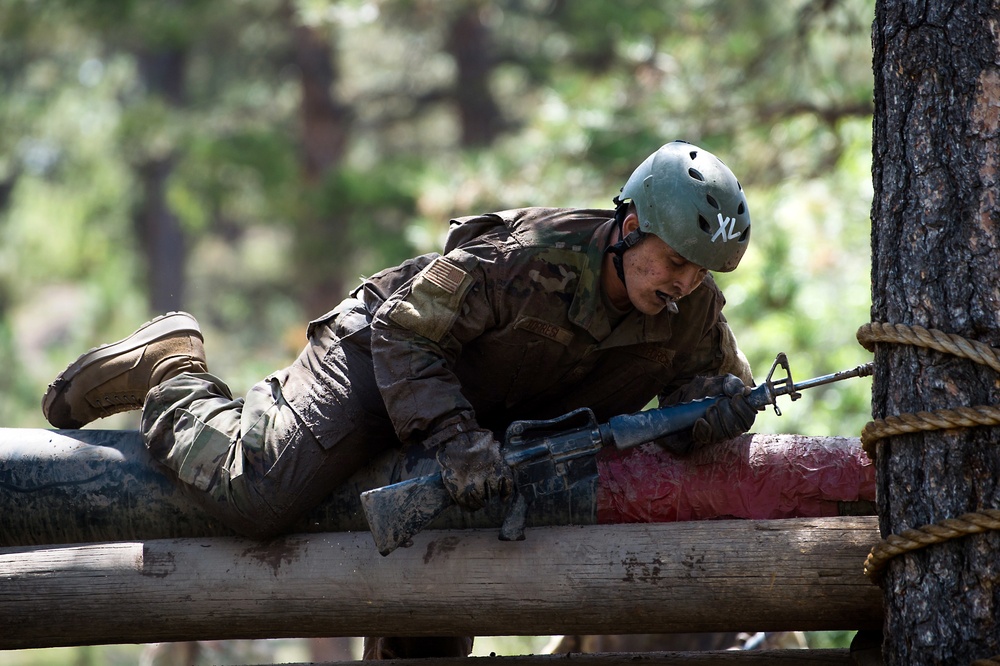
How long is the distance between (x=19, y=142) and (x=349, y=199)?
19.1 ft

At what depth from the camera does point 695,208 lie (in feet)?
10.5

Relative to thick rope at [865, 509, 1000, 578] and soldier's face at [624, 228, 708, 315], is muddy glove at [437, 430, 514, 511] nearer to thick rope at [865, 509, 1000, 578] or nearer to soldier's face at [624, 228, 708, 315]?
soldier's face at [624, 228, 708, 315]

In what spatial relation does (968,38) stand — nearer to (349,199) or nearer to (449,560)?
(449,560)

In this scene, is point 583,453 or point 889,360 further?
point 583,453

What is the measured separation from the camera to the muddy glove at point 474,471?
3.03 meters

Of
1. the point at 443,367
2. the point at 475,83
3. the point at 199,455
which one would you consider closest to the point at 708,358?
the point at 443,367

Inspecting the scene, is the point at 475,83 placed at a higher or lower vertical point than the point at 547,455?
higher

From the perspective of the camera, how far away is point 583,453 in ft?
10.3

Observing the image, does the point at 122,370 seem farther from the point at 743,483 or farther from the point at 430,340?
the point at 743,483

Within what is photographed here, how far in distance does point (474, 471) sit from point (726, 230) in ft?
3.45

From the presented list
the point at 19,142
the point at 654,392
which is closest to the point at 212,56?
the point at 19,142

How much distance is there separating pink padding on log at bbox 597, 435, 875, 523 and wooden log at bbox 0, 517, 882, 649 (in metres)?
0.13

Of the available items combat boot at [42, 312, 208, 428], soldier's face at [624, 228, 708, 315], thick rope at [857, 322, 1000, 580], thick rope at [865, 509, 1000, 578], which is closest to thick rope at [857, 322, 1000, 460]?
thick rope at [857, 322, 1000, 580]

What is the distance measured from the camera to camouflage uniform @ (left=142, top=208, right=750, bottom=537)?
321cm
